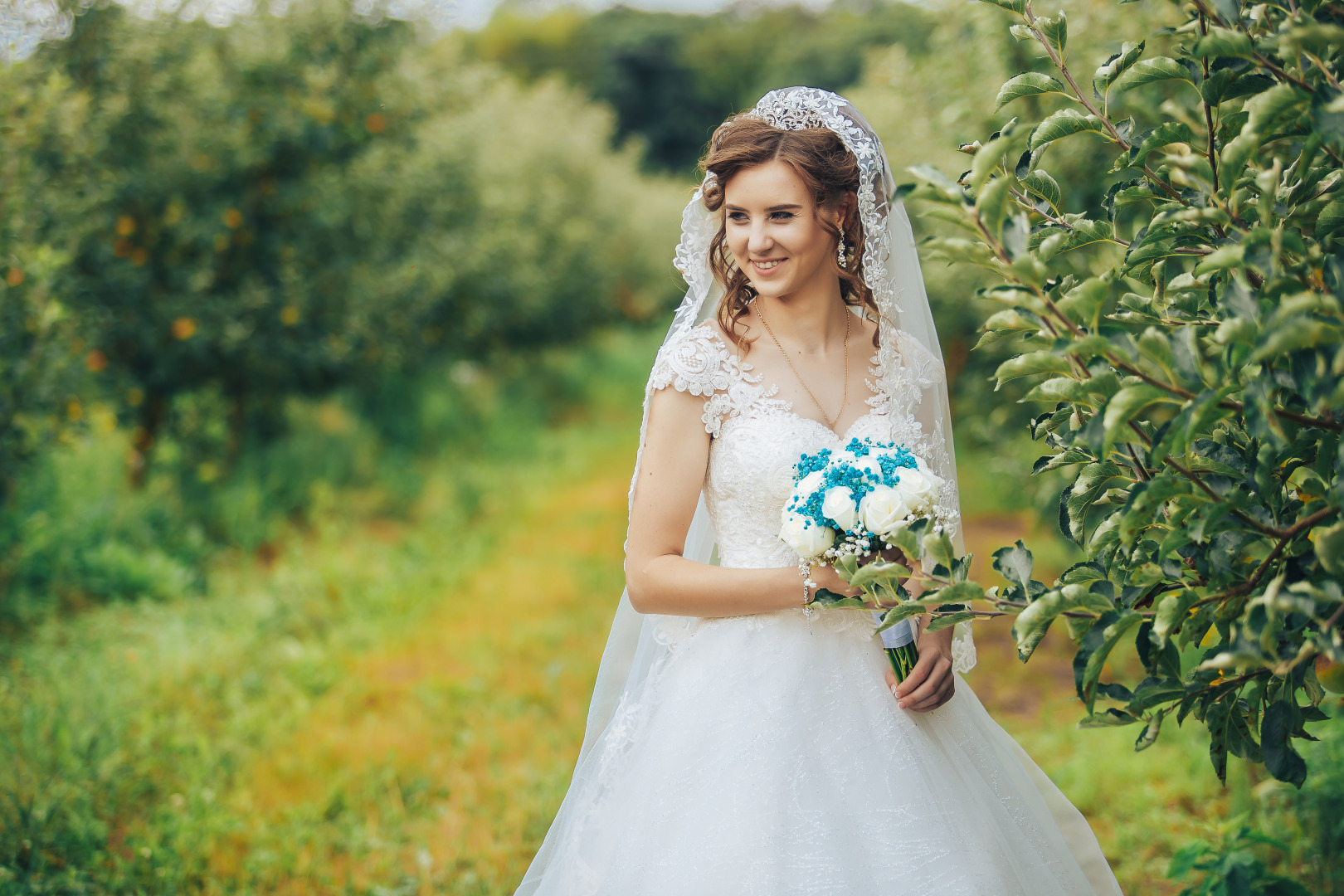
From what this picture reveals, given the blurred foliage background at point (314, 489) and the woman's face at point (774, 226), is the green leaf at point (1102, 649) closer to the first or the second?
the blurred foliage background at point (314, 489)

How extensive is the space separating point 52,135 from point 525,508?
4709 millimetres

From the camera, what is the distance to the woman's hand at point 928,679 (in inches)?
83.8

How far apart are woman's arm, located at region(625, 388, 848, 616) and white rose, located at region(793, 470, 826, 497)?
27 centimetres

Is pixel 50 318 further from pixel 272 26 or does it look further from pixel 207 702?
pixel 272 26

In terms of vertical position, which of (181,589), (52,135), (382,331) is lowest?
(181,589)

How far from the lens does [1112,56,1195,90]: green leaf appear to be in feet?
5.20

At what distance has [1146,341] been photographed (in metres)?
1.29

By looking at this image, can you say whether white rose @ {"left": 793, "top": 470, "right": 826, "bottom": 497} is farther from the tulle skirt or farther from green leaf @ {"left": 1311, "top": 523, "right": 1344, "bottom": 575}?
Result: green leaf @ {"left": 1311, "top": 523, "right": 1344, "bottom": 575}

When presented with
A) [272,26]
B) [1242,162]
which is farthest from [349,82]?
[1242,162]

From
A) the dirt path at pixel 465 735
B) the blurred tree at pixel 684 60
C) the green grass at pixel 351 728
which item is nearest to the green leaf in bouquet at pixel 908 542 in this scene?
the green grass at pixel 351 728

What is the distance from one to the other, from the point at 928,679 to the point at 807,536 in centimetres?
53

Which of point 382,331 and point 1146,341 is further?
point 382,331

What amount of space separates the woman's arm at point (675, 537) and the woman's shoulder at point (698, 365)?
2 cm

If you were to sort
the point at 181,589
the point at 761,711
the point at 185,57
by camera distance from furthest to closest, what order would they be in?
1. the point at 185,57
2. the point at 181,589
3. the point at 761,711
